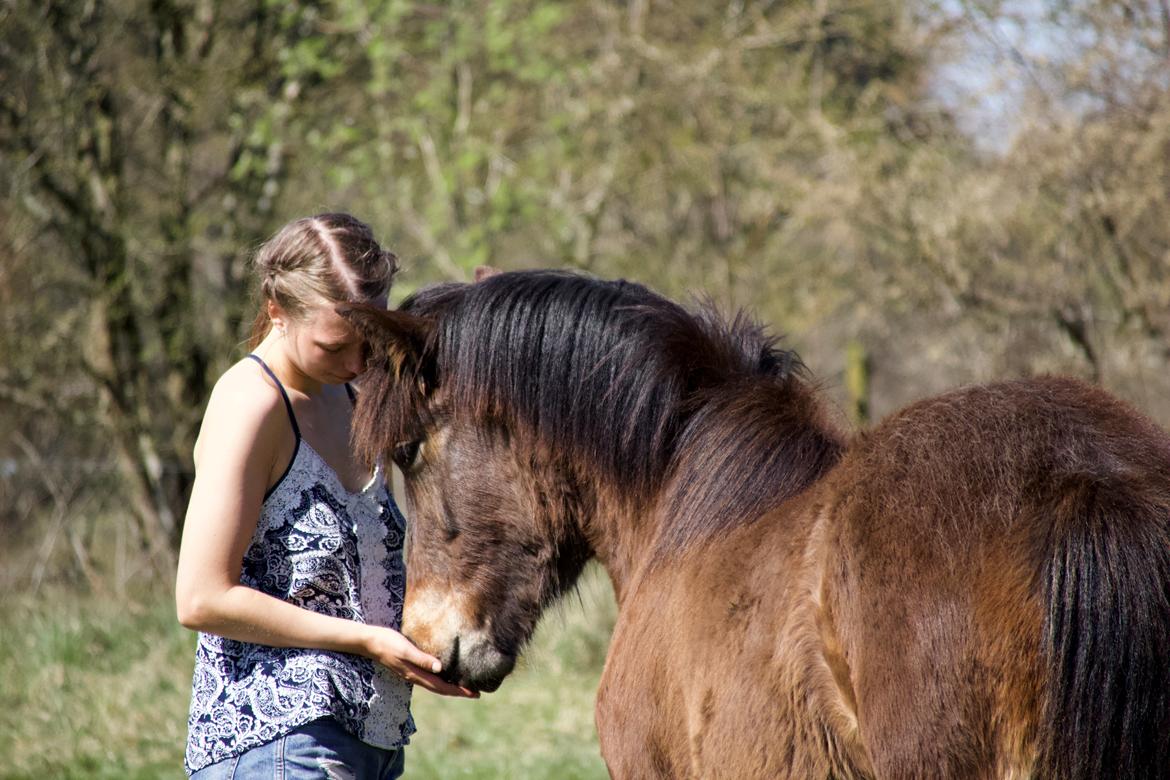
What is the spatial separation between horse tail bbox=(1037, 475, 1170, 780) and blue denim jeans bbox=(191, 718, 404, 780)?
146cm

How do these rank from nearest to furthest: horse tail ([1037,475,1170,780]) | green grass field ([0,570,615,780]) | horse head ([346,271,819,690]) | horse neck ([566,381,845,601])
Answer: horse tail ([1037,475,1170,780]), horse neck ([566,381,845,601]), horse head ([346,271,819,690]), green grass field ([0,570,615,780])

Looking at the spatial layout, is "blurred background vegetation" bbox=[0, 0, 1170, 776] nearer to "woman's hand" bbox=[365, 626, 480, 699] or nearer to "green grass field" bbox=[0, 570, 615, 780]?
"green grass field" bbox=[0, 570, 615, 780]

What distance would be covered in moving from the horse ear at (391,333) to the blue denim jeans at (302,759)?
797mm

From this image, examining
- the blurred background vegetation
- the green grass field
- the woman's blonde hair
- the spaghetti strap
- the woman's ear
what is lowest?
the green grass field

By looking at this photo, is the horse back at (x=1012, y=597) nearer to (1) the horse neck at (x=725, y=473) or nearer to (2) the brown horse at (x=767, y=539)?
(2) the brown horse at (x=767, y=539)

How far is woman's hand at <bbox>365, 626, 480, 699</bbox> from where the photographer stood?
Result: 2.38 m

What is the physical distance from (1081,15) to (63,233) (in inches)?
296

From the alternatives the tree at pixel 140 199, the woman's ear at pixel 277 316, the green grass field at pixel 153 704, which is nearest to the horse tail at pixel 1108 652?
the woman's ear at pixel 277 316

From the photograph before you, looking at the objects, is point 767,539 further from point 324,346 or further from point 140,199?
point 140,199

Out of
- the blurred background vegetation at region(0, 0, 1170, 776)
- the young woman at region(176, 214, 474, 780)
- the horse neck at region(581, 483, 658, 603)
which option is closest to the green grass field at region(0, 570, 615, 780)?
the blurred background vegetation at region(0, 0, 1170, 776)

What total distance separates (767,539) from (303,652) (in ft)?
3.44

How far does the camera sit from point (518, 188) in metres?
9.53

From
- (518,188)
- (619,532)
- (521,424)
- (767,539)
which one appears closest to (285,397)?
(521,424)

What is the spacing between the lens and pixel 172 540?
9477 millimetres
